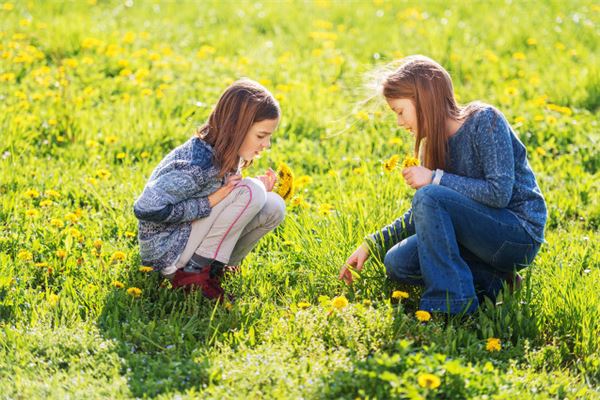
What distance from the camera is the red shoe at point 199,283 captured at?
3262 mm

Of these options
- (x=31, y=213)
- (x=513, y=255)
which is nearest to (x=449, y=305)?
(x=513, y=255)

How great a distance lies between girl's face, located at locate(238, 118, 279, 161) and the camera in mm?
3221

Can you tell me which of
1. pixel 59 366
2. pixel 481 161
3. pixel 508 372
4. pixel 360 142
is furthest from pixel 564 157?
pixel 59 366

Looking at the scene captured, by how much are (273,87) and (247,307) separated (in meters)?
2.47

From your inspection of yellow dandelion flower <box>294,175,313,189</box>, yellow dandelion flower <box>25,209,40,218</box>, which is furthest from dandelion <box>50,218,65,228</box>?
yellow dandelion flower <box>294,175,313,189</box>

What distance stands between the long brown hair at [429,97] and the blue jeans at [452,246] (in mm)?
192

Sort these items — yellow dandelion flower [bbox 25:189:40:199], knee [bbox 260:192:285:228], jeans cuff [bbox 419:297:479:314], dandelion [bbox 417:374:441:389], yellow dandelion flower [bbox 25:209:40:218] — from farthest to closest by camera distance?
yellow dandelion flower [bbox 25:189:40:199] < yellow dandelion flower [bbox 25:209:40:218] < knee [bbox 260:192:285:228] < jeans cuff [bbox 419:297:479:314] < dandelion [bbox 417:374:441:389]

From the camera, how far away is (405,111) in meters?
3.15

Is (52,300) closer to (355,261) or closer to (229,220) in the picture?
(229,220)

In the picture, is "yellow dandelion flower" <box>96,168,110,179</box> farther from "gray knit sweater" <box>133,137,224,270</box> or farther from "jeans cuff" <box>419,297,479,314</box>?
"jeans cuff" <box>419,297,479,314</box>

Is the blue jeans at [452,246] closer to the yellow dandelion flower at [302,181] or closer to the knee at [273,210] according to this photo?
the knee at [273,210]

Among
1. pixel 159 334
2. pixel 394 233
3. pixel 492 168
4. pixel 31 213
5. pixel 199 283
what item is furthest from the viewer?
pixel 31 213

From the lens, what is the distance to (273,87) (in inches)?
212

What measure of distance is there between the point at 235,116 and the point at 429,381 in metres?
1.29
